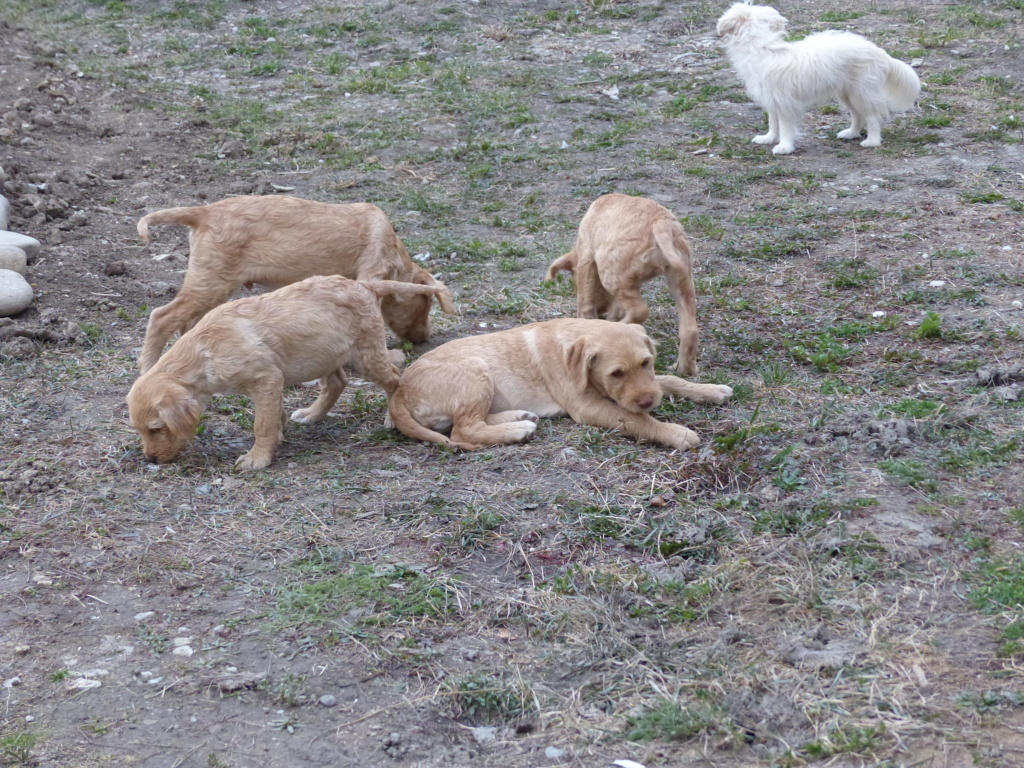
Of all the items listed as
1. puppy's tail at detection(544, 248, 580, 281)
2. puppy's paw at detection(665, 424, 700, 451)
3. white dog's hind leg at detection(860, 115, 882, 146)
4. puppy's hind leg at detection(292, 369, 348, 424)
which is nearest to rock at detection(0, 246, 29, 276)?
puppy's hind leg at detection(292, 369, 348, 424)

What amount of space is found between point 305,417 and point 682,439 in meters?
2.43

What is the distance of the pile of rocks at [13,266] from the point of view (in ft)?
25.4

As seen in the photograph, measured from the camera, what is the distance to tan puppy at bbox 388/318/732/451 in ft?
19.3

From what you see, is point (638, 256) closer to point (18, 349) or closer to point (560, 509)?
point (560, 509)

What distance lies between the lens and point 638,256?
6.73m

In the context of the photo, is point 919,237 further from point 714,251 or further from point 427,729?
point 427,729

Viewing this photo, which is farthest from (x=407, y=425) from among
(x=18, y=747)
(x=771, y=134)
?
(x=771, y=134)

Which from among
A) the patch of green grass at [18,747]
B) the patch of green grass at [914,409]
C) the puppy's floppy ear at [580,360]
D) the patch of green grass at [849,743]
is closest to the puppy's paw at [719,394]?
the puppy's floppy ear at [580,360]

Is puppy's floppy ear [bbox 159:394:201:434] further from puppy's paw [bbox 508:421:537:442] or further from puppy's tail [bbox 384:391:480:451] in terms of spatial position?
puppy's paw [bbox 508:421:537:442]

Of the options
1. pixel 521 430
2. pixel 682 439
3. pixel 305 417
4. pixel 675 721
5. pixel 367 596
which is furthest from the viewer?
pixel 305 417

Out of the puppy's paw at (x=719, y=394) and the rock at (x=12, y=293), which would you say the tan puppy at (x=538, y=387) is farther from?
the rock at (x=12, y=293)

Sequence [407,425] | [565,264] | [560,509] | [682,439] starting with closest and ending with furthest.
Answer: [560,509]
[682,439]
[407,425]
[565,264]

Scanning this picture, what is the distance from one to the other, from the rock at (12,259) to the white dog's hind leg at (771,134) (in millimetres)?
7332

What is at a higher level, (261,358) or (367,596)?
(261,358)
